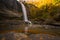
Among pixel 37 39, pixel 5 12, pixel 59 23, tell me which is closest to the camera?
pixel 37 39

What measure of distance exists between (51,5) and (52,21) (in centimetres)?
711

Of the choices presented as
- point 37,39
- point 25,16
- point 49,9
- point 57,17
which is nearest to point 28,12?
point 25,16

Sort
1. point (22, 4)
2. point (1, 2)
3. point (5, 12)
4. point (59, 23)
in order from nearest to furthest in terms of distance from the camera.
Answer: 1. point (59, 23)
2. point (5, 12)
3. point (1, 2)
4. point (22, 4)

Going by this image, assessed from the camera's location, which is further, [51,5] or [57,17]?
[51,5]

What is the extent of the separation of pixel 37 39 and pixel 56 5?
1817 cm

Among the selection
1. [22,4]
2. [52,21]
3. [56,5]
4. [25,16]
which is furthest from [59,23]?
[22,4]

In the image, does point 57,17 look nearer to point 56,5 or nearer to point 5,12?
point 56,5

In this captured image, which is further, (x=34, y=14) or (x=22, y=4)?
(x=22, y=4)

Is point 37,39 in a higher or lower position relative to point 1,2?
lower

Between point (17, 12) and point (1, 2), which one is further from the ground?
point (1, 2)

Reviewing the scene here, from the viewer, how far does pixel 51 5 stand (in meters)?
30.3

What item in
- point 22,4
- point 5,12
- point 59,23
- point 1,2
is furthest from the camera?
point 22,4

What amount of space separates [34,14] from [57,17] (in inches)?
251

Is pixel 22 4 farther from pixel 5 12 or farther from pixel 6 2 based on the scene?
pixel 5 12
